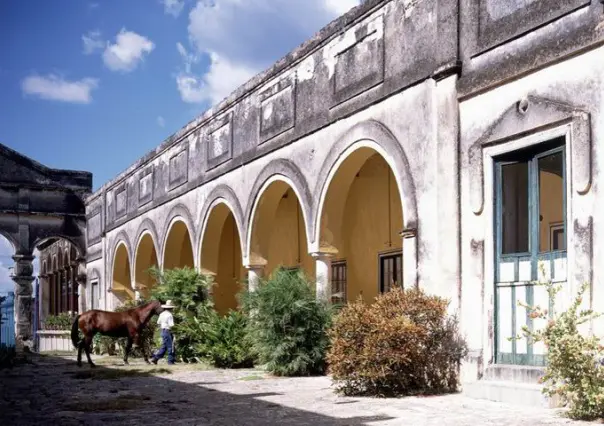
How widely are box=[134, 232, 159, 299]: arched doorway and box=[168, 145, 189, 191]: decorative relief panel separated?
2956mm

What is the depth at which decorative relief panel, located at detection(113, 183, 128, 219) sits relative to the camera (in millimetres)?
26266

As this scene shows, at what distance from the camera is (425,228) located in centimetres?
1077

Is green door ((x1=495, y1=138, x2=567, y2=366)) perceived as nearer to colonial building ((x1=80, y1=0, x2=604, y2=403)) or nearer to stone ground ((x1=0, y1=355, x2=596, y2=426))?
colonial building ((x1=80, y1=0, x2=604, y2=403))

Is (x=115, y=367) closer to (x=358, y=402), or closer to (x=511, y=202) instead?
(x=358, y=402)

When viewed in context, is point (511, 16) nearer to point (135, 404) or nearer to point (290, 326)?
point (290, 326)

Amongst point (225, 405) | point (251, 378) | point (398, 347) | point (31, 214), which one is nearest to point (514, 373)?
point (398, 347)

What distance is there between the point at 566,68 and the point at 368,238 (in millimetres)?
8097

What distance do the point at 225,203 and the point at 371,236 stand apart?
3545 mm

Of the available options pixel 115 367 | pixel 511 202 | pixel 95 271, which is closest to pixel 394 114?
pixel 511 202

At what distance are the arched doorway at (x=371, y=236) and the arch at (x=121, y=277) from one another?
1151 cm

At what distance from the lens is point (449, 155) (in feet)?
33.8

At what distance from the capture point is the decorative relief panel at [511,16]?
8.72 m

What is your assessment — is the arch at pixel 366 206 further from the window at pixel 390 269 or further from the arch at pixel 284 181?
the arch at pixel 284 181

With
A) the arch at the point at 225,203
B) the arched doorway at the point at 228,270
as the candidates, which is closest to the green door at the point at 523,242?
the arch at the point at 225,203
